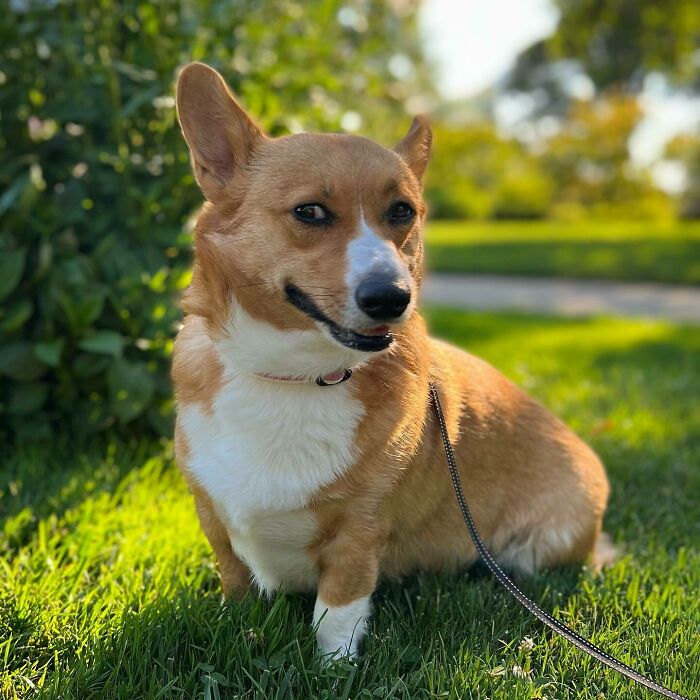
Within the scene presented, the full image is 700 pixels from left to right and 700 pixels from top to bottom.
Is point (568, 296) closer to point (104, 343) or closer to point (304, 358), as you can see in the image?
point (104, 343)

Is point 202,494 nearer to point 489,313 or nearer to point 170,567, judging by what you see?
point 170,567

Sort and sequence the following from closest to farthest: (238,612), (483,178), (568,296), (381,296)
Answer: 1. (381,296)
2. (238,612)
3. (568,296)
4. (483,178)

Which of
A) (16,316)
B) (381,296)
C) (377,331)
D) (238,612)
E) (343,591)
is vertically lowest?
(238,612)

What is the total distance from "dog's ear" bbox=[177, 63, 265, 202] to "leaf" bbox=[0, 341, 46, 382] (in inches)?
64.0

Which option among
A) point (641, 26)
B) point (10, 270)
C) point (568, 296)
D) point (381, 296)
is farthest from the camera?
point (641, 26)

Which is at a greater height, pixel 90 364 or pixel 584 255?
pixel 90 364

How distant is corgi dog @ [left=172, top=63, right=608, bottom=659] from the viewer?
1.94 metres

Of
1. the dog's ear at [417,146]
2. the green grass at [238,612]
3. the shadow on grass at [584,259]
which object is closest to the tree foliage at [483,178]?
the shadow on grass at [584,259]

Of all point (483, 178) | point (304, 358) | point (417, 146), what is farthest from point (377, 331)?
point (483, 178)

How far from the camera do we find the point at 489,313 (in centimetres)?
842

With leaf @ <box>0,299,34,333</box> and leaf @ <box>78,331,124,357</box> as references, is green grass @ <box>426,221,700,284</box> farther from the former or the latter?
leaf @ <box>0,299,34,333</box>

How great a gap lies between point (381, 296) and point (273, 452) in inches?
22.1

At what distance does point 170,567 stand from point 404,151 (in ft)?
4.97

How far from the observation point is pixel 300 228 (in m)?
1.96
